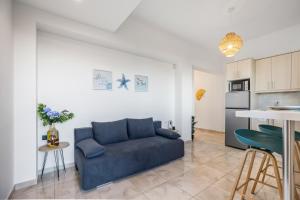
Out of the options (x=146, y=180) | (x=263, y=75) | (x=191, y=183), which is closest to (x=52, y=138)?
(x=146, y=180)

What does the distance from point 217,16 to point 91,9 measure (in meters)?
2.49

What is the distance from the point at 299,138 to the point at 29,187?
3405 mm

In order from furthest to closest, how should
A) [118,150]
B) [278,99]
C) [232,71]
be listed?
[232,71] < [278,99] < [118,150]

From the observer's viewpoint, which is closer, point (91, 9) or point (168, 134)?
point (91, 9)

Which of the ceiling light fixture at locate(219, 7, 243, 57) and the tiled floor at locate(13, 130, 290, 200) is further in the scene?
the ceiling light fixture at locate(219, 7, 243, 57)

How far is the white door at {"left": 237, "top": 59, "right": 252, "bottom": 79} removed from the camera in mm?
3571

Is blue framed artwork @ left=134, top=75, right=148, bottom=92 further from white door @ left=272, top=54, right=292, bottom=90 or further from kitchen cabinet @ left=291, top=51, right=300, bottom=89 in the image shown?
→ kitchen cabinet @ left=291, top=51, right=300, bottom=89

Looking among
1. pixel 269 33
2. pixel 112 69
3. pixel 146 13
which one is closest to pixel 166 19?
pixel 146 13

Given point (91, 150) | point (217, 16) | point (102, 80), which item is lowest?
point (91, 150)

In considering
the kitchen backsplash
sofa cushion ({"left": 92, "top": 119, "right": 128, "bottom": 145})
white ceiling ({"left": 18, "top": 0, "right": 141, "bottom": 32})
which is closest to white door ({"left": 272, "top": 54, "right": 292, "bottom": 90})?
the kitchen backsplash

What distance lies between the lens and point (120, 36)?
2945 mm

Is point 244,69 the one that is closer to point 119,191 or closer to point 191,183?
point 191,183

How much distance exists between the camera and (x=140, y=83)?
3668mm

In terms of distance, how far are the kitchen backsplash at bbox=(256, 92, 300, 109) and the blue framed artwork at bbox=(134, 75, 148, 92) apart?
2.92 m
